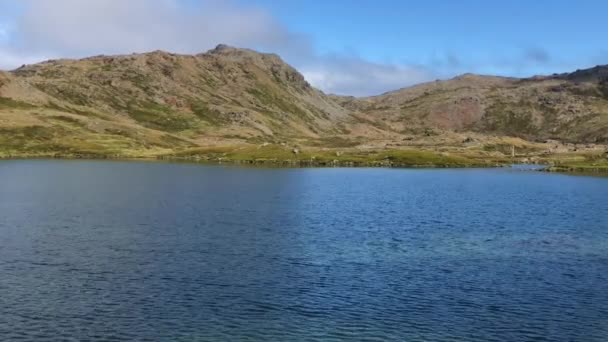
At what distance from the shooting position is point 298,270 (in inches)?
2505

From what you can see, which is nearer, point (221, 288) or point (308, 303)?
point (308, 303)

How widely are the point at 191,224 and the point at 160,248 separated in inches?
786

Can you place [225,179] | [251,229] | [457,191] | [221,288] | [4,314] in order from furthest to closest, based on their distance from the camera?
1. [225,179]
2. [457,191]
3. [251,229]
4. [221,288]
5. [4,314]

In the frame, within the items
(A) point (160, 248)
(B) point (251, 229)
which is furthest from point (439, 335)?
(B) point (251, 229)

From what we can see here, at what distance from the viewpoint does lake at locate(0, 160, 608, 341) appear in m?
45.5

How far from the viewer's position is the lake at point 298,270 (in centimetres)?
4550

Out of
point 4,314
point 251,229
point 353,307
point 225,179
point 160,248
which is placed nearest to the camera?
point 4,314

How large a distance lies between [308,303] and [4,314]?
77.3 ft

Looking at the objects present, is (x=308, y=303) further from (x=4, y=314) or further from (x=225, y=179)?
(x=225, y=179)

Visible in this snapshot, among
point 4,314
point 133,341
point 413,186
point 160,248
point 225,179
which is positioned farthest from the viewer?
point 225,179

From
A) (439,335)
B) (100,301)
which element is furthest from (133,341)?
(439,335)

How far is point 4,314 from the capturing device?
1828 inches

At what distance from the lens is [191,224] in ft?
310

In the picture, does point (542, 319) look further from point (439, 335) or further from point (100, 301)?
point (100, 301)
